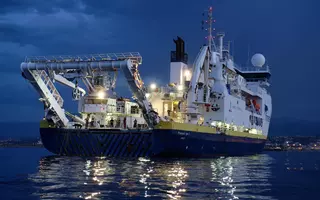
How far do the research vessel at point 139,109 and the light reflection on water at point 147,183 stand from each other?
278 inches

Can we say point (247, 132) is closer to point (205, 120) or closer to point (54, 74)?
point (205, 120)

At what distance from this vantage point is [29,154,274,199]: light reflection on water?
71.1ft

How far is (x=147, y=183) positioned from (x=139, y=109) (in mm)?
22392

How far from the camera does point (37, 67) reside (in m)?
42.1

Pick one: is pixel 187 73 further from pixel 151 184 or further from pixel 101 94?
pixel 151 184

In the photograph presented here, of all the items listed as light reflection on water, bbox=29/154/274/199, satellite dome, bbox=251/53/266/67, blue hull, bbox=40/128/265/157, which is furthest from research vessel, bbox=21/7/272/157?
satellite dome, bbox=251/53/266/67

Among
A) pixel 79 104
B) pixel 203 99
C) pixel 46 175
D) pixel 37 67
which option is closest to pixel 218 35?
pixel 203 99

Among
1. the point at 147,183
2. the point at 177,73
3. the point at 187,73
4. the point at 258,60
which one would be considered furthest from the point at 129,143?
the point at 258,60

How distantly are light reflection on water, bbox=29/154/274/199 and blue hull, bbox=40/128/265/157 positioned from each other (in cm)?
631

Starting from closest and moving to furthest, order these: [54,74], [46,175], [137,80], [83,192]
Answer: [83,192], [46,175], [137,80], [54,74]

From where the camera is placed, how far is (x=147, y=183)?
25359 millimetres

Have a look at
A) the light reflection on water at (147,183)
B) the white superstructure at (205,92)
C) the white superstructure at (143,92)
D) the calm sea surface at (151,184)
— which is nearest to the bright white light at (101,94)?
the white superstructure at (143,92)

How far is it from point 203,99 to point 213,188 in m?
25.3

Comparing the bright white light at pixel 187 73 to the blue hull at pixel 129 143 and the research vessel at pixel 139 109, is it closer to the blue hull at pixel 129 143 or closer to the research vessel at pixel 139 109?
the research vessel at pixel 139 109
